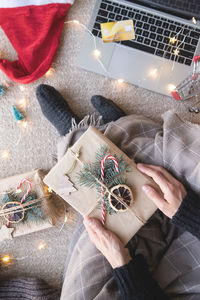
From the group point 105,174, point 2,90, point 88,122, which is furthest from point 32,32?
point 105,174

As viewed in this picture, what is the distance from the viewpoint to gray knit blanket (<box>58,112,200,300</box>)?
2.08 ft

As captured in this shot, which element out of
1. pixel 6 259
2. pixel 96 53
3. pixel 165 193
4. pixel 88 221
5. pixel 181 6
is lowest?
pixel 6 259

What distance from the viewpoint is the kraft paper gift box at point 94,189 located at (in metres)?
0.58

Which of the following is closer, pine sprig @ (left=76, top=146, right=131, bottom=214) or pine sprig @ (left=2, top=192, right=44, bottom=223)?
pine sprig @ (left=76, top=146, right=131, bottom=214)

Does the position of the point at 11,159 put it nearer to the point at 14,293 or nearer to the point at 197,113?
the point at 14,293

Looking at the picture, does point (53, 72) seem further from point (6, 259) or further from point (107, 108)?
point (6, 259)

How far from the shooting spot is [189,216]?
0.58m

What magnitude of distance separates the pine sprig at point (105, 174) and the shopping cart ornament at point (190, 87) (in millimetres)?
371

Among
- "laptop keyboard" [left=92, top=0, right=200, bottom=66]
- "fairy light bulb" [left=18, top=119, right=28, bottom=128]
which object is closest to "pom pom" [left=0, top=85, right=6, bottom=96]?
"fairy light bulb" [left=18, top=119, right=28, bottom=128]

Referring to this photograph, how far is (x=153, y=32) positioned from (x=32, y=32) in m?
0.41

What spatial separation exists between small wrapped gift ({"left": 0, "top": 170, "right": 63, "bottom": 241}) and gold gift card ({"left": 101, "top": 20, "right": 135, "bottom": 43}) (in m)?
0.50

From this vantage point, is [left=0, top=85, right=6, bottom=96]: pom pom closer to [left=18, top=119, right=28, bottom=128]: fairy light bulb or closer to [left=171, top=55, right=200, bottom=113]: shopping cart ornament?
[left=18, top=119, right=28, bottom=128]: fairy light bulb

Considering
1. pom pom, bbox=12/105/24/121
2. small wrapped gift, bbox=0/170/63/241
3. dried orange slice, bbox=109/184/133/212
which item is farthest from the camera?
pom pom, bbox=12/105/24/121

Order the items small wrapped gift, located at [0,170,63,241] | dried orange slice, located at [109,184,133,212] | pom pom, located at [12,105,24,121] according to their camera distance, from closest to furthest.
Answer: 1. dried orange slice, located at [109,184,133,212]
2. small wrapped gift, located at [0,170,63,241]
3. pom pom, located at [12,105,24,121]
